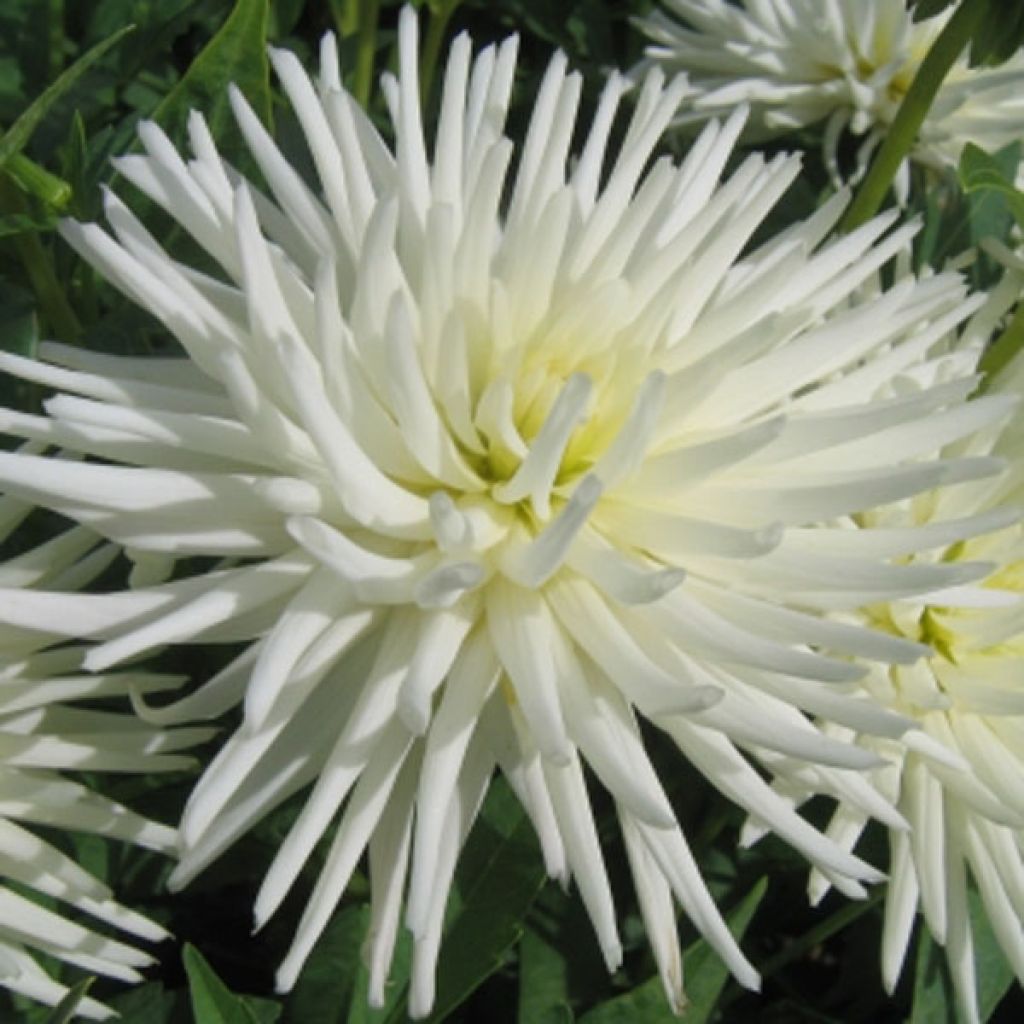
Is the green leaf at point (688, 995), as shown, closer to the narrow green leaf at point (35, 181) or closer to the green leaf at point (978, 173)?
the green leaf at point (978, 173)

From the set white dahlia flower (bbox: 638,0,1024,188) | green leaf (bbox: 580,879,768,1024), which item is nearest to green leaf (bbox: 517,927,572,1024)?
green leaf (bbox: 580,879,768,1024)

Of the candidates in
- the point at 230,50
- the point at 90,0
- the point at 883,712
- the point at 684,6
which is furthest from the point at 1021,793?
the point at 90,0

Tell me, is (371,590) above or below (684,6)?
below

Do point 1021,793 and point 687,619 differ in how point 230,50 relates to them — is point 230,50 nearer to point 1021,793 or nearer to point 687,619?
point 687,619

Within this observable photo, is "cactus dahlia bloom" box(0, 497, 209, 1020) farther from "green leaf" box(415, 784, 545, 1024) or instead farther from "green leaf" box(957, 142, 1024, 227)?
"green leaf" box(957, 142, 1024, 227)

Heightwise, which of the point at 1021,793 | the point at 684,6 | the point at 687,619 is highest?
the point at 684,6

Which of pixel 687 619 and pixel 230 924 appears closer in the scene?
pixel 687 619
